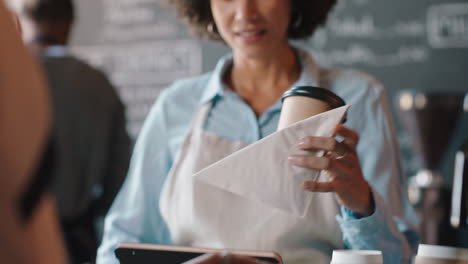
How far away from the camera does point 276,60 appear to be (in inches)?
62.1

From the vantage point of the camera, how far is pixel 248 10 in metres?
1.46

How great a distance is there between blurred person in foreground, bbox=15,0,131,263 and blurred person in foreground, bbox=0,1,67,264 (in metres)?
2.03

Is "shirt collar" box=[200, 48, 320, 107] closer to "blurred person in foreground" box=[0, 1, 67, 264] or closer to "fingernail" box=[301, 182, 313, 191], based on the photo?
"fingernail" box=[301, 182, 313, 191]

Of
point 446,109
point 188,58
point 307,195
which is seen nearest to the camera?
point 307,195

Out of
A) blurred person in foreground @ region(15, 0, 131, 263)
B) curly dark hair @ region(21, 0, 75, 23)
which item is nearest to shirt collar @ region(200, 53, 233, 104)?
blurred person in foreground @ region(15, 0, 131, 263)

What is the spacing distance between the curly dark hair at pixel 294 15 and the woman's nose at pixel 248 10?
177mm

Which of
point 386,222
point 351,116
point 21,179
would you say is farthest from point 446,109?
point 21,179

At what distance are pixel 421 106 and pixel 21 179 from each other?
101 inches

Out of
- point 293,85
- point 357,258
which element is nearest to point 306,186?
point 357,258

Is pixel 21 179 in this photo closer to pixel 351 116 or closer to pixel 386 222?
pixel 386 222

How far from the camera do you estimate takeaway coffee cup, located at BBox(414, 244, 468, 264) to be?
3.22 feet

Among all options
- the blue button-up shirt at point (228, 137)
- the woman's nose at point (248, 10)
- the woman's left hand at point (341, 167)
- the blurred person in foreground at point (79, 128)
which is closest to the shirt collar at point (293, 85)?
the blue button-up shirt at point (228, 137)

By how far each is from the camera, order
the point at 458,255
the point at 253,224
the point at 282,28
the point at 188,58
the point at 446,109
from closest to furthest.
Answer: the point at 458,255 → the point at 253,224 → the point at 282,28 → the point at 446,109 → the point at 188,58

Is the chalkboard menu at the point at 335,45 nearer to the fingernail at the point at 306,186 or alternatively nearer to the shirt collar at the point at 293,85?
the shirt collar at the point at 293,85
